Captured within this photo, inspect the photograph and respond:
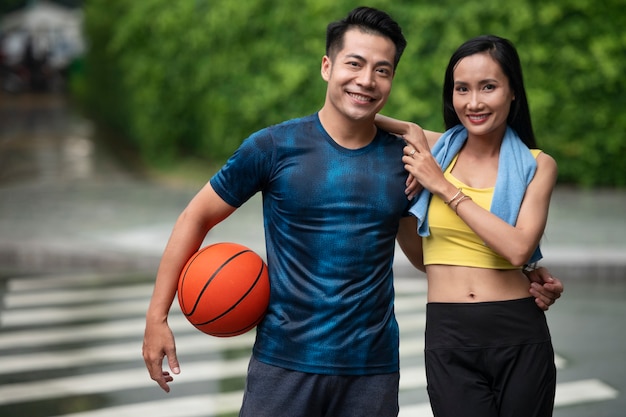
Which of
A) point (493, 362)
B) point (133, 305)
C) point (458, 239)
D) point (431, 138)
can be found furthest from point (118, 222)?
point (493, 362)

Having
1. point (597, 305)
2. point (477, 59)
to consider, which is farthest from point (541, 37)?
point (477, 59)

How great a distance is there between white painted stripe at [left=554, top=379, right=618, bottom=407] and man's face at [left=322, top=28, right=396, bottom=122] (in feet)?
12.2

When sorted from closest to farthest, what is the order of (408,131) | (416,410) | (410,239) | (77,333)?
(408,131)
(410,239)
(416,410)
(77,333)

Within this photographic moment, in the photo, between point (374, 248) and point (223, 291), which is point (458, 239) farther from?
point (223, 291)

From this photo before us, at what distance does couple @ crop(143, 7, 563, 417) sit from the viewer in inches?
147

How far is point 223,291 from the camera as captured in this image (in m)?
3.84

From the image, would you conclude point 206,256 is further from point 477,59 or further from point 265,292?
point 477,59

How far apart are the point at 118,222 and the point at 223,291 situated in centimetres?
988

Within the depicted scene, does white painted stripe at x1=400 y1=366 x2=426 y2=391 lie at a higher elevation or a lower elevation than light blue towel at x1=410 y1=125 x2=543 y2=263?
lower

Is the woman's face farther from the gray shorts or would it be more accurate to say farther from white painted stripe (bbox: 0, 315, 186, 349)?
white painted stripe (bbox: 0, 315, 186, 349)

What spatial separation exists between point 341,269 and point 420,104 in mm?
12080

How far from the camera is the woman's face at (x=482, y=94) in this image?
3896 mm

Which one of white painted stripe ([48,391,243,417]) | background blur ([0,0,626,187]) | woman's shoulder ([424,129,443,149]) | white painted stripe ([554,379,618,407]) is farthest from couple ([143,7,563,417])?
background blur ([0,0,626,187])

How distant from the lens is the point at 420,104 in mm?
15609
